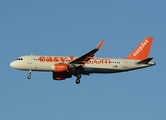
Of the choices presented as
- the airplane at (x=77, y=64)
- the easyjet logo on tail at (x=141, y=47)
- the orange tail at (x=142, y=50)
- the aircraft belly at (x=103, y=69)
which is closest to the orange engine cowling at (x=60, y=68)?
the airplane at (x=77, y=64)

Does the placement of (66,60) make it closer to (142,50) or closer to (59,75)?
(59,75)

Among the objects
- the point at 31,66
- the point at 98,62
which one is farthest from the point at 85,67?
the point at 31,66

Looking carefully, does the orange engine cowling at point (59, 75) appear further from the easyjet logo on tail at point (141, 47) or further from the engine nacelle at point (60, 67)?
the easyjet logo on tail at point (141, 47)

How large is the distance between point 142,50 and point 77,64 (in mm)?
13759

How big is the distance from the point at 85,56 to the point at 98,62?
13.2 feet

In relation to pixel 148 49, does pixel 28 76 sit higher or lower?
lower

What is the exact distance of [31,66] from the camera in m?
80.9

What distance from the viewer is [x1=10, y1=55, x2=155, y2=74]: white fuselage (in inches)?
3191

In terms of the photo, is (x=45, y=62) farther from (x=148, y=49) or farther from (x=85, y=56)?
(x=148, y=49)

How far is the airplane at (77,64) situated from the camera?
80.9m

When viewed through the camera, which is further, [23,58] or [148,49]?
[148,49]

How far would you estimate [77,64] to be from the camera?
82000mm

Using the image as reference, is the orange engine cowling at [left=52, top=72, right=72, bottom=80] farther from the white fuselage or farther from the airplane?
the white fuselage

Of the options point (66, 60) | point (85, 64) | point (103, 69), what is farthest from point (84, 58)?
point (103, 69)
